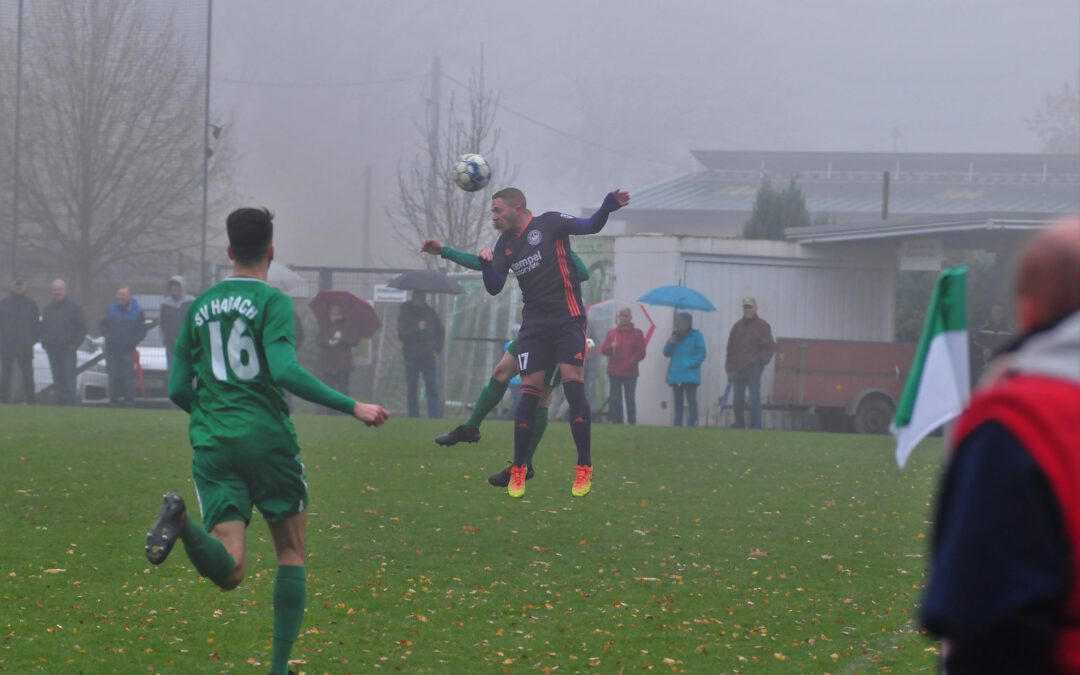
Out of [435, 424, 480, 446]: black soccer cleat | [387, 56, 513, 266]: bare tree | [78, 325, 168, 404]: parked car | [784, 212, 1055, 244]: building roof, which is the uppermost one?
[387, 56, 513, 266]: bare tree

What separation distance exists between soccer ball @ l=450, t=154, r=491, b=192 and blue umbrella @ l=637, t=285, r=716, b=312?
501 inches

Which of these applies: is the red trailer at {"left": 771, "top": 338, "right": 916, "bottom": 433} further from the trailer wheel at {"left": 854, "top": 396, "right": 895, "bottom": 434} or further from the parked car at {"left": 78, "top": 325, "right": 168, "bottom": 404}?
the parked car at {"left": 78, "top": 325, "right": 168, "bottom": 404}

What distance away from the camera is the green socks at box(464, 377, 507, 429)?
34.6 ft

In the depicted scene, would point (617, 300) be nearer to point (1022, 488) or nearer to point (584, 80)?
point (1022, 488)

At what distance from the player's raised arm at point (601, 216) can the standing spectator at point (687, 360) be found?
12991 mm

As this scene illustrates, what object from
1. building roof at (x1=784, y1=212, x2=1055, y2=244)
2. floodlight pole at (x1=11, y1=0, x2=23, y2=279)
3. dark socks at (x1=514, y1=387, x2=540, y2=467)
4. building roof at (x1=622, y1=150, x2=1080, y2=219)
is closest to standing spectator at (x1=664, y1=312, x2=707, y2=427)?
building roof at (x1=784, y1=212, x2=1055, y2=244)

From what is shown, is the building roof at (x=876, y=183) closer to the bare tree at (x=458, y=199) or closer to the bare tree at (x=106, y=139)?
the bare tree at (x=458, y=199)

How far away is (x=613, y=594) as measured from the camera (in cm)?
770

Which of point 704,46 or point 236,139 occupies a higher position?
point 704,46

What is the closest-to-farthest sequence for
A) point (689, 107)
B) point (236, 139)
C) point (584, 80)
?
point (236, 139), point (584, 80), point (689, 107)

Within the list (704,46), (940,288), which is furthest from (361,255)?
(704,46)

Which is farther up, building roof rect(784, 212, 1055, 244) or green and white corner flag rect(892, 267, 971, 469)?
building roof rect(784, 212, 1055, 244)

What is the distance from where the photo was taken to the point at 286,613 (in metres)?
5.70

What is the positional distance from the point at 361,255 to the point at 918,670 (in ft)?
178
